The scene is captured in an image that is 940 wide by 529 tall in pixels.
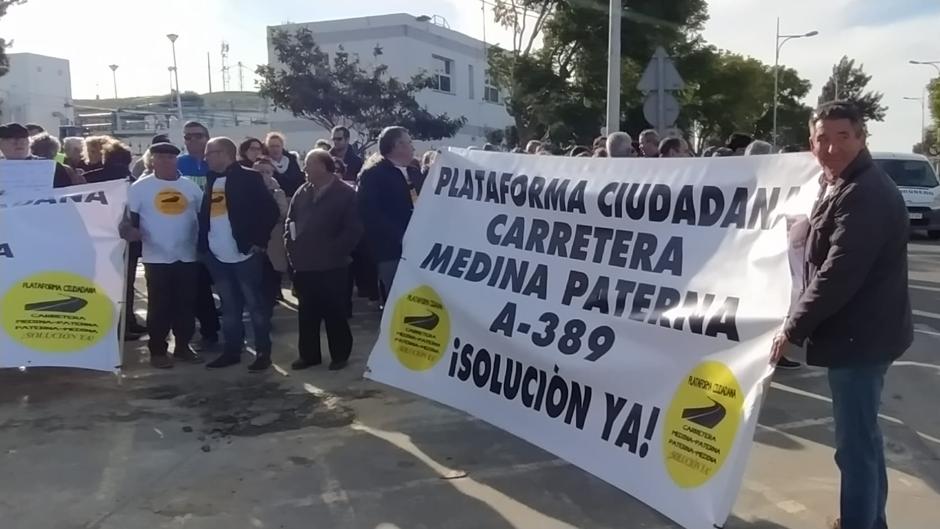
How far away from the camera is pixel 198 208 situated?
7.38 meters

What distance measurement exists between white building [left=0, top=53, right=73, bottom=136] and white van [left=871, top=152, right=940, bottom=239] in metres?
50.4

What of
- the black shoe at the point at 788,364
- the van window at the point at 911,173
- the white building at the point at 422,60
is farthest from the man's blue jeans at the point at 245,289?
the white building at the point at 422,60

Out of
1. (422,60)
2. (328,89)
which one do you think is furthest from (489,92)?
(328,89)

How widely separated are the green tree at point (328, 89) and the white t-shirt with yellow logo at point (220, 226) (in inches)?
815

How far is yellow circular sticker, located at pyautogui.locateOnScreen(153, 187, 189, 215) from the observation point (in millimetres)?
7250

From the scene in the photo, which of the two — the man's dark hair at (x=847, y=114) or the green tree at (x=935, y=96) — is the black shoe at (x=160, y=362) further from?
the green tree at (x=935, y=96)

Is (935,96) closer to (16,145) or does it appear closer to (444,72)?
(444,72)

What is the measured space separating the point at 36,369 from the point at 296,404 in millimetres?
2647

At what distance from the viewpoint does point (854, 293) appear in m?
3.38

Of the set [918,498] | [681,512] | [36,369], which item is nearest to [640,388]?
[681,512]

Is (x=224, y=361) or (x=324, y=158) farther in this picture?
(x=224, y=361)

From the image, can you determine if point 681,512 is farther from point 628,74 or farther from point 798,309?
point 628,74

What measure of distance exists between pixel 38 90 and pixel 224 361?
2842 inches

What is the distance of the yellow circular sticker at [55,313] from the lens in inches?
262
